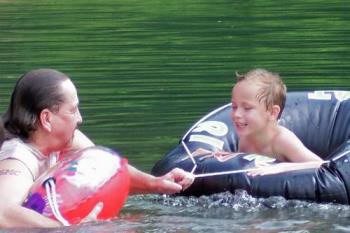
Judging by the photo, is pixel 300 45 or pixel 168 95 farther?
pixel 300 45

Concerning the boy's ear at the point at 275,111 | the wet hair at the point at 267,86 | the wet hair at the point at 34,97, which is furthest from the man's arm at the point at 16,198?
the boy's ear at the point at 275,111

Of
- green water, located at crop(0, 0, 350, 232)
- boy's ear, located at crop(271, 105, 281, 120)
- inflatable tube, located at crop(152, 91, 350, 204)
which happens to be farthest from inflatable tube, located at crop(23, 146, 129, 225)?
green water, located at crop(0, 0, 350, 232)

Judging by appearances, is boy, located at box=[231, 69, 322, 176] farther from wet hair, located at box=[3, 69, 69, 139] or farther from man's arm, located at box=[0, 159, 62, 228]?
man's arm, located at box=[0, 159, 62, 228]

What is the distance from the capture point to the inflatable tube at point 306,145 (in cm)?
809

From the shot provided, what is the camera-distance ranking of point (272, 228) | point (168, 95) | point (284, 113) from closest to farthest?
point (272, 228), point (284, 113), point (168, 95)

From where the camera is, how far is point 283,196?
809cm

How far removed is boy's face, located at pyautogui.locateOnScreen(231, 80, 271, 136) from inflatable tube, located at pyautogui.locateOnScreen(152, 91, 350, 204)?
0.21 metres

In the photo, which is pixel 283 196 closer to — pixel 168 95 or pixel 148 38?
pixel 168 95

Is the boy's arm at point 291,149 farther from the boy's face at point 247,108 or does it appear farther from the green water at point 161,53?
the green water at point 161,53

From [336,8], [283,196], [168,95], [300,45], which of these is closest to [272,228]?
[283,196]

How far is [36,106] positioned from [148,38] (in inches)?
506

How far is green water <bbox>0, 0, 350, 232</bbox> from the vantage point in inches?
462

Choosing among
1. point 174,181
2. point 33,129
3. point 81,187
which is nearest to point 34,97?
point 33,129

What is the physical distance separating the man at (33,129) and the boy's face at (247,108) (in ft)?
5.29
